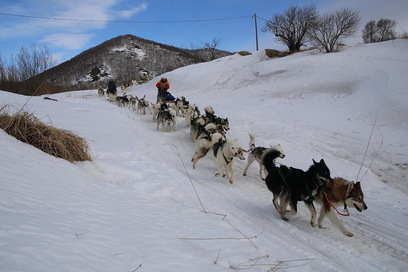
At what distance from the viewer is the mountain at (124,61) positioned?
46312 millimetres

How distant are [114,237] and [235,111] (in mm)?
10340

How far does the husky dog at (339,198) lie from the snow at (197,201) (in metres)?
0.24

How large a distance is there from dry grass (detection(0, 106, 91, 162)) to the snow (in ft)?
1.19

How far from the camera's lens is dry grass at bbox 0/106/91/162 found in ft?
16.1

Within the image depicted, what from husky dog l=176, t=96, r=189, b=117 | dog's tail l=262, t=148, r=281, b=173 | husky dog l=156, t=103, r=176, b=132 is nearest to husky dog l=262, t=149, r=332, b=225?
dog's tail l=262, t=148, r=281, b=173

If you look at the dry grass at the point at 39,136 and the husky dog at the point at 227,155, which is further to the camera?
the husky dog at the point at 227,155

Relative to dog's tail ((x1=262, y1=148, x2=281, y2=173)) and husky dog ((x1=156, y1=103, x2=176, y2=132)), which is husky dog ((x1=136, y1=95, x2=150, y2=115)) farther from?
dog's tail ((x1=262, y1=148, x2=281, y2=173))

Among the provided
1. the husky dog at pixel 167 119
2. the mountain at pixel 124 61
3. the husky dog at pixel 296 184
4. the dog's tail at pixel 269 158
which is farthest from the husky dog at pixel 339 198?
the mountain at pixel 124 61

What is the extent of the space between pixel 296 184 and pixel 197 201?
171 centimetres

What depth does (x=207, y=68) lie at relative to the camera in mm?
24672

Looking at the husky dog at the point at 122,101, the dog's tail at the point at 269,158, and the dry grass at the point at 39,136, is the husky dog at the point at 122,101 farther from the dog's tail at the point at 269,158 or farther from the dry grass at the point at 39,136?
the dog's tail at the point at 269,158

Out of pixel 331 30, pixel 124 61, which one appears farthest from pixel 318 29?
pixel 124 61

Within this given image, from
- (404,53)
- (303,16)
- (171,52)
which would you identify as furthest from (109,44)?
(404,53)

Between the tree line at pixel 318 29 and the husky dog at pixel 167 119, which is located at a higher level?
the tree line at pixel 318 29
